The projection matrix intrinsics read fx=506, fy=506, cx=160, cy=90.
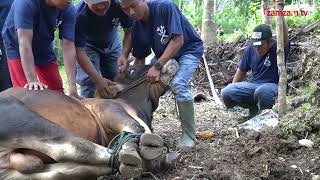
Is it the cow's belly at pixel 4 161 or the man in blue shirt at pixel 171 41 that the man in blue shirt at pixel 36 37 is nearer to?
the man in blue shirt at pixel 171 41

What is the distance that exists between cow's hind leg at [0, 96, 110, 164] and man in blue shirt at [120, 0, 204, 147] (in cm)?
161

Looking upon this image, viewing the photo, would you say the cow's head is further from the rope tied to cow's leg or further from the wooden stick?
the wooden stick

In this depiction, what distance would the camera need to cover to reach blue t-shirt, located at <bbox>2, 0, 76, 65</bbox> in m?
4.49

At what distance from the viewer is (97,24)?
17.9 feet

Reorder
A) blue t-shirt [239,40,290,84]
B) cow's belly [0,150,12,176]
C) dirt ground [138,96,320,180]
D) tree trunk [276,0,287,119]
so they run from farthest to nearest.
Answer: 1. blue t-shirt [239,40,290,84]
2. tree trunk [276,0,287,119]
3. dirt ground [138,96,320,180]
4. cow's belly [0,150,12,176]

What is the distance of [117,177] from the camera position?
394 centimetres

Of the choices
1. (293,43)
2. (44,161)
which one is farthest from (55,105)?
(293,43)

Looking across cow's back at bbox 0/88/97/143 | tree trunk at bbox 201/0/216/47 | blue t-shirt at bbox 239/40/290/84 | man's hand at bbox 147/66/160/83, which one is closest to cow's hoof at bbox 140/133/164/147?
cow's back at bbox 0/88/97/143

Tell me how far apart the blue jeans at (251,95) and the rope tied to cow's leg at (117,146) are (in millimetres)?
2920

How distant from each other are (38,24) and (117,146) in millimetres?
1690

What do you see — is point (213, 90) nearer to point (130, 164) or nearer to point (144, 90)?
point (144, 90)

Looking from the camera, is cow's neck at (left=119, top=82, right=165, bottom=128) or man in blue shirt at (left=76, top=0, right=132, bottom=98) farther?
man in blue shirt at (left=76, top=0, right=132, bottom=98)

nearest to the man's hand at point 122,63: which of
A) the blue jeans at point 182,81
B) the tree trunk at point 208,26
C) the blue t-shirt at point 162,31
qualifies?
the blue t-shirt at point 162,31

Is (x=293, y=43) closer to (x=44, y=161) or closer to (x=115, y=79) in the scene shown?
(x=115, y=79)
